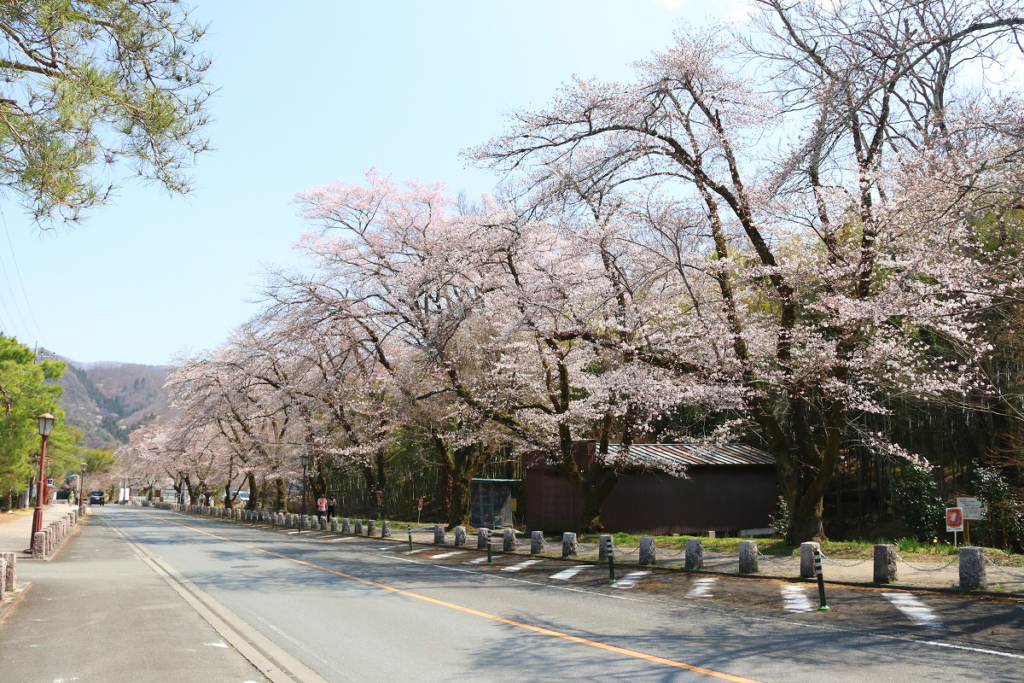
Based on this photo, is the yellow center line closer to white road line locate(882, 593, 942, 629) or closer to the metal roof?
white road line locate(882, 593, 942, 629)

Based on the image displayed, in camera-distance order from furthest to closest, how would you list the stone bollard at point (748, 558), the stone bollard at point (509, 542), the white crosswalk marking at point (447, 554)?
1. the stone bollard at point (509, 542)
2. the white crosswalk marking at point (447, 554)
3. the stone bollard at point (748, 558)

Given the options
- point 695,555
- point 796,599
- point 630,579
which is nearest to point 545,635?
point 796,599

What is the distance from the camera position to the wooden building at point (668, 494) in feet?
86.3

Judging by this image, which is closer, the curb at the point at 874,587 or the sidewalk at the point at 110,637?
the sidewalk at the point at 110,637

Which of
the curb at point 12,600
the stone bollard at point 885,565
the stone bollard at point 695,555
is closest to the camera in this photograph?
the curb at point 12,600

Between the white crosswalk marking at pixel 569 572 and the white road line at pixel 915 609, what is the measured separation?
643 centimetres

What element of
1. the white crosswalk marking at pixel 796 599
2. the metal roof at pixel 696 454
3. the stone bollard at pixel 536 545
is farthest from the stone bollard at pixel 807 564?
the metal roof at pixel 696 454

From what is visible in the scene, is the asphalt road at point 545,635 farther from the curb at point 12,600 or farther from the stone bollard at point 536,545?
the stone bollard at point 536,545

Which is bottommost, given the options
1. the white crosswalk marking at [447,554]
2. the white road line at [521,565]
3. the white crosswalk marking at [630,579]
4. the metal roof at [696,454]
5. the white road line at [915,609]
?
the white crosswalk marking at [447,554]

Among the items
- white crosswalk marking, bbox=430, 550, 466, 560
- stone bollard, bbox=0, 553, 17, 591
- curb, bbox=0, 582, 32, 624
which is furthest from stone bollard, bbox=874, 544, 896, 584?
stone bollard, bbox=0, 553, 17, 591

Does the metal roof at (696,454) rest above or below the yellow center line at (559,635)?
above

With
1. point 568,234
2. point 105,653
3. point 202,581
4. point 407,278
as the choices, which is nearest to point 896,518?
point 568,234

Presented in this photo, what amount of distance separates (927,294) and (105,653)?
1593 centimetres

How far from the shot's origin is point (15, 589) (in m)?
13.4
